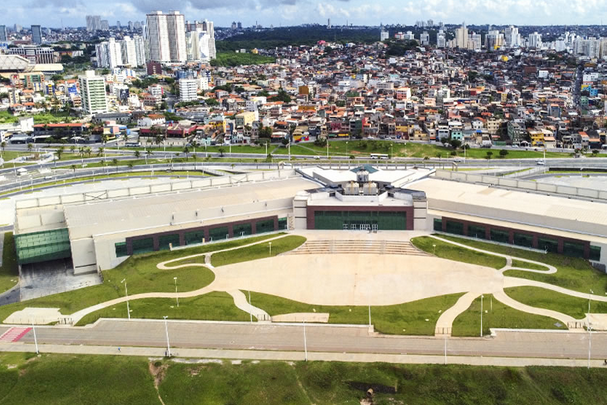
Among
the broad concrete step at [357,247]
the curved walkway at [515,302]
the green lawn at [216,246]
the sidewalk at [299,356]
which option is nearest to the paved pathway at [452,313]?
the curved walkway at [515,302]

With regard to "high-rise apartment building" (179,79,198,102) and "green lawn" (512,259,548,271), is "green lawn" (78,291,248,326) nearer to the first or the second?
"green lawn" (512,259,548,271)

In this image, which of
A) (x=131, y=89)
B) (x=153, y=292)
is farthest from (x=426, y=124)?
(x=131, y=89)

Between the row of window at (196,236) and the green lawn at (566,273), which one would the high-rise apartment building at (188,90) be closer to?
the row of window at (196,236)

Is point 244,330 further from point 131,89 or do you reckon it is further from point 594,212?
point 131,89

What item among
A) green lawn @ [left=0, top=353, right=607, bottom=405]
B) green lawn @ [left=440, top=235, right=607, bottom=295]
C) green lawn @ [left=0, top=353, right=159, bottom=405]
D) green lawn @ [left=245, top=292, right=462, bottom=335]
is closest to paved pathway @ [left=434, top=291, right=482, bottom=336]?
green lawn @ [left=245, top=292, right=462, bottom=335]

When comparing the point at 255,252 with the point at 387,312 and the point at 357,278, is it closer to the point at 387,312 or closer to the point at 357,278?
the point at 357,278

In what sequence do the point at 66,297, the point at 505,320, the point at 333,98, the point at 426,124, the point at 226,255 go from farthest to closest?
the point at 333,98 < the point at 426,124 < the point at 226,255 < the point at 66,297 < the point at 505,320
